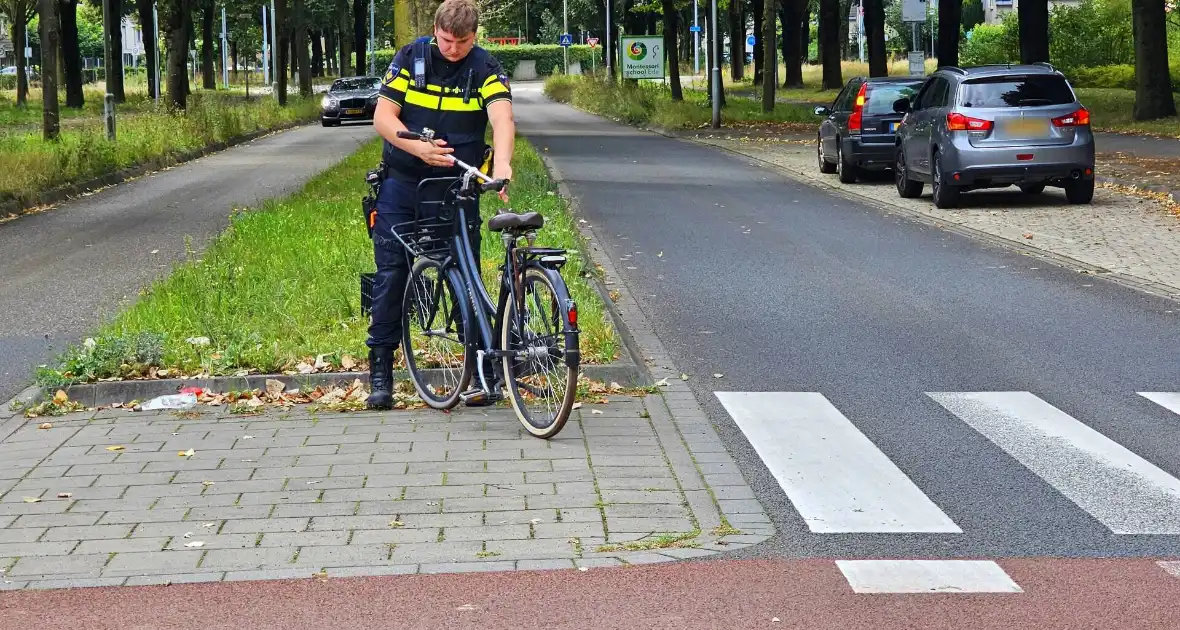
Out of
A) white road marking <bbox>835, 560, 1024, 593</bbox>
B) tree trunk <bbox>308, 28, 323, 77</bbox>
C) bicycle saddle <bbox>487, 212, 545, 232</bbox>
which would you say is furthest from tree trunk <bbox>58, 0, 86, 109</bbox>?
white road marking <bbox>835, 560, 1024, 593</bbox>

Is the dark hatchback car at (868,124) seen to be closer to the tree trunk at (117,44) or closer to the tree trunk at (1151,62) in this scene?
the tree trunk at (1151,62)

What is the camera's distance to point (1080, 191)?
20078 mm

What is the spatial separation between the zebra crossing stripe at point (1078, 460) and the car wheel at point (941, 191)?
11.5 m

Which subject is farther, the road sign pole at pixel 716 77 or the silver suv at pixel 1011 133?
the road sign pole at pixel 716 77

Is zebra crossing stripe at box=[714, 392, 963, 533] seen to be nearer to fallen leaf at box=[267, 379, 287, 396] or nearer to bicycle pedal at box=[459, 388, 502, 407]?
bicycle pedal at box=[459, 388, 502, 407]

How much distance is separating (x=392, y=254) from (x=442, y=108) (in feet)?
2.77

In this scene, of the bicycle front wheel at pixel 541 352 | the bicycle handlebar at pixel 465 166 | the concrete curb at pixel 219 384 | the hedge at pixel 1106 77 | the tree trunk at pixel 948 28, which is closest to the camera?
the bicycle front wheel at pixel 541 352

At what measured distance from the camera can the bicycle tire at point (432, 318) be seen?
25.7 feet

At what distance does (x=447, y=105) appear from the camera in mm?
7781

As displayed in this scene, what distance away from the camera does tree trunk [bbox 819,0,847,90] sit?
198 ft

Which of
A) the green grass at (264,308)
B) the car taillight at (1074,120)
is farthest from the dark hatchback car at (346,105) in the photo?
the green grass at (264,308)

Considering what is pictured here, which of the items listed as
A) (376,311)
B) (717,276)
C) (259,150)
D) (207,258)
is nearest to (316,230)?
(207,258)

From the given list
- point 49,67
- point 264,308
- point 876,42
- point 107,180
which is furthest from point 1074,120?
point 876,42

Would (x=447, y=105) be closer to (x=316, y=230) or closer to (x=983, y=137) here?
(x=316, y=230)
